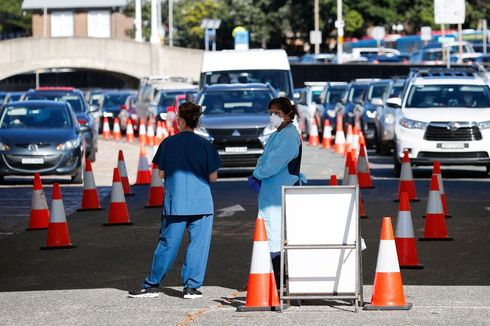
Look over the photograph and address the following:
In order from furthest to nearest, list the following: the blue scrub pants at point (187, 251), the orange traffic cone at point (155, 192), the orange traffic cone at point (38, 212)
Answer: the orange traffic cone at point (155, 192), the orange traffic cone at point (38, 212), the blue scrub pants at point (187, 251)

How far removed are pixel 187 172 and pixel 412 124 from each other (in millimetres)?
14395

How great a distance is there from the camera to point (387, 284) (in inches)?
444

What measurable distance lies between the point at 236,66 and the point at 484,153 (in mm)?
9978

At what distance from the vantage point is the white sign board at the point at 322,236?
36.9 feet

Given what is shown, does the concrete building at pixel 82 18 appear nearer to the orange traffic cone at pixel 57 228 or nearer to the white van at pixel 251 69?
the white van at pixel 251 69

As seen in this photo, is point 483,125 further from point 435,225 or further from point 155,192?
point 435,225

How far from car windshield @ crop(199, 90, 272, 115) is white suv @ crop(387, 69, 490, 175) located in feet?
9.26

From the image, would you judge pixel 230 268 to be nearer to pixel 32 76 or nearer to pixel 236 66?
pixel 236 66

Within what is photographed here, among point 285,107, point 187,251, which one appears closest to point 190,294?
point 187,251

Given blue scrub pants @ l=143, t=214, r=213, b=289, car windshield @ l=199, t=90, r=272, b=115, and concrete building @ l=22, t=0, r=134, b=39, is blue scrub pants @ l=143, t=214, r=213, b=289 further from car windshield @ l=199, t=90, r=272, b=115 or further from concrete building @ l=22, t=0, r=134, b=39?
concrete building @ l=22, t=0, r=134, b=39

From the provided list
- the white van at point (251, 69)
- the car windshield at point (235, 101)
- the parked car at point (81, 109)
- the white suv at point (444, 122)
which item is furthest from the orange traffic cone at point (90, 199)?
the white van at point (251, 69)

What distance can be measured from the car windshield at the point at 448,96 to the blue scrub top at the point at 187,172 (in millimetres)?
15273

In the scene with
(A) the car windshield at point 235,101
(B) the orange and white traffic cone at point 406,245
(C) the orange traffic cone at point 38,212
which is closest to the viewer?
(B) the orange and white traffic cone at point 406,245

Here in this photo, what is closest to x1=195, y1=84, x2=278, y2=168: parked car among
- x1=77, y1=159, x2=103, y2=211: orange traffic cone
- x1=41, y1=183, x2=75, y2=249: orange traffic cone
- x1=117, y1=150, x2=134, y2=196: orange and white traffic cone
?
x1=117, y1=150, x2=134, y2=196: orange and white traffic cone
